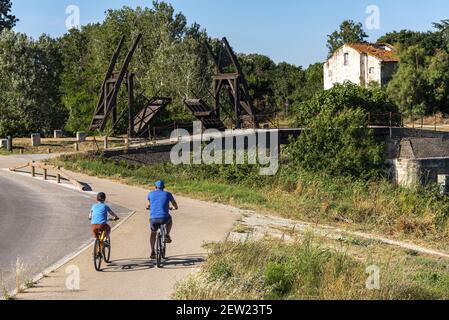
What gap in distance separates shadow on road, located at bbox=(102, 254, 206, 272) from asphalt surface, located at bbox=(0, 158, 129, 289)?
1.27m

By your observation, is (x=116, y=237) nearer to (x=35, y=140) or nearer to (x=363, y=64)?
(x=35, y=140)

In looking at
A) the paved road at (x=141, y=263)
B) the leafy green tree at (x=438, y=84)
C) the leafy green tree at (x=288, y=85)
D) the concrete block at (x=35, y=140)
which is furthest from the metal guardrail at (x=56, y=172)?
the leafy green tree at (x=288, y=85)

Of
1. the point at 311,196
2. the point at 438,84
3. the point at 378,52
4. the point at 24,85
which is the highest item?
the point at 378,52

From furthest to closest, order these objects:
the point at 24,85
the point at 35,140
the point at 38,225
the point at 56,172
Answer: the point at 24,85, the point at 35,140, the point at 56,172, the point at 38,225

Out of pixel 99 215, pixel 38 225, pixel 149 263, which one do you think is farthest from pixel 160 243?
pixel 38 225

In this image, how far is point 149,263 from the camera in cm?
1160

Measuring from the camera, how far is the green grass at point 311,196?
746 inches

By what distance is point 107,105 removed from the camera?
35188 millimetres

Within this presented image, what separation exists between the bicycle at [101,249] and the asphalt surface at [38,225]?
102 cm

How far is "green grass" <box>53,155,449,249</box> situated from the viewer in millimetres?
18953

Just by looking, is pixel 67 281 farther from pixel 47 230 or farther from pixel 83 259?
pixel 47 230

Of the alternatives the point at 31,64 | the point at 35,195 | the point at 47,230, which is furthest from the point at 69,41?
the point at 47,230

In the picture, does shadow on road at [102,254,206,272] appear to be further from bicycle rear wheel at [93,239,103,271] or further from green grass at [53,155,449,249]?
green grass at [53,155,449,249]

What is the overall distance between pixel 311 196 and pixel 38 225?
1053 centimetres
